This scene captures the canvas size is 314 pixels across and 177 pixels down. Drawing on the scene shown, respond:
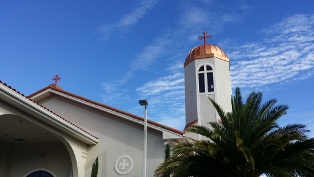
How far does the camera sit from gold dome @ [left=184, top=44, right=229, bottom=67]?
72.0 ft

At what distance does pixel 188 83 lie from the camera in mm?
22016

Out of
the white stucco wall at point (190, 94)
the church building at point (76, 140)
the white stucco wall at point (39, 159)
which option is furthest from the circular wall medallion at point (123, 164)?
the white stucco wall at point (190, 94)

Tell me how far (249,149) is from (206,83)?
9.34 m

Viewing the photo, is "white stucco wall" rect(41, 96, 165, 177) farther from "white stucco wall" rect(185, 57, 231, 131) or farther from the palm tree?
"white stucco wall" rect(185, 57, 231, 131)

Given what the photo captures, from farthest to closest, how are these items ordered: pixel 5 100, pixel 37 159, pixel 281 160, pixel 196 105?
pixel 196 105
pixel 37 159
pixel 281 160
pixel 5 100

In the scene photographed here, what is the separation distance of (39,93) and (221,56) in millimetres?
11711

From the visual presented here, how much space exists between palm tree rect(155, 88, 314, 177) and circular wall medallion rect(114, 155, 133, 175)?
8.19 ft

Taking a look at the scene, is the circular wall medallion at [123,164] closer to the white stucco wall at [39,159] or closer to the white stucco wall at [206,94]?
the white stucco wall at [39,159]

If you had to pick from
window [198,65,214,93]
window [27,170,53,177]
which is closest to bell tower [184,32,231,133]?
window [198,65,214,93]

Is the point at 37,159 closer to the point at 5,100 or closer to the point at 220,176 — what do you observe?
the point at 5,100

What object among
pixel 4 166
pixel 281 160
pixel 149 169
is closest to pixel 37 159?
pixel 4 166

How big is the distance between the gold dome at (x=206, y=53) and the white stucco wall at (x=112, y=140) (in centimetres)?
802

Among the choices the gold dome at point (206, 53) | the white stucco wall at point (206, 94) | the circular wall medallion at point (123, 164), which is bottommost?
the circular wall medallion at point (123, 164)

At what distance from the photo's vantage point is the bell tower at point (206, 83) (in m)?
20.7
